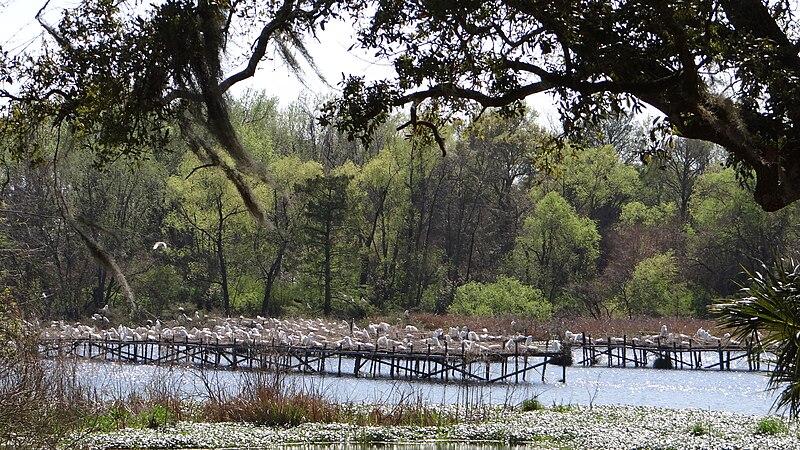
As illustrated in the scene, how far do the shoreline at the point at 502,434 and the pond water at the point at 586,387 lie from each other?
6526 millimetres

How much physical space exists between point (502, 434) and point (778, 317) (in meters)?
6.81

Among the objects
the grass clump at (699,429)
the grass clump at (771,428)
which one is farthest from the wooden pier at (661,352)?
the grass clump at (771,428)

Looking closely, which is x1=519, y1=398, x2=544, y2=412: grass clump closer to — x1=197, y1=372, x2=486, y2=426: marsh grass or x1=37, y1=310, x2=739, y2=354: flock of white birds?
x1=197, y1=372, x2=486, y2=426: marsh grass

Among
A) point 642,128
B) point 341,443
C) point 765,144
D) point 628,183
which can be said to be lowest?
point 341,443

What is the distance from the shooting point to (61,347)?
13.2 m

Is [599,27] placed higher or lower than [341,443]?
higher

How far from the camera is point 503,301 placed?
48812 millimetres

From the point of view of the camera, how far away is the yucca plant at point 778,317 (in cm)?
909

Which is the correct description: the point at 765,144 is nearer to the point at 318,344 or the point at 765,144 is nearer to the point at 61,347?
the point at 61,347

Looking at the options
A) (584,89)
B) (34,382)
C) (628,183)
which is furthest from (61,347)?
(628,183)

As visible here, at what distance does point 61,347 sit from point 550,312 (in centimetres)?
3721

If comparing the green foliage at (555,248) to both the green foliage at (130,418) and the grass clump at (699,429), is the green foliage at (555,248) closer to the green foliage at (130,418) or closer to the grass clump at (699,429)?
the grass clump at (699,429)

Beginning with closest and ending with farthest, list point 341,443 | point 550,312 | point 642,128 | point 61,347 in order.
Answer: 1. point 61,347
2. point 341,443
3. point 550,312
4. point 642,128

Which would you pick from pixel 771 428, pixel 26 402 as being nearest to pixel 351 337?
pixel 771 428
